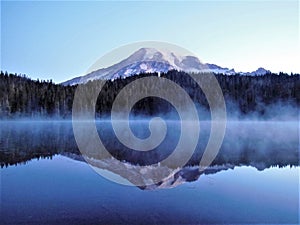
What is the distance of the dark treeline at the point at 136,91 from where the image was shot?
75.3 meters

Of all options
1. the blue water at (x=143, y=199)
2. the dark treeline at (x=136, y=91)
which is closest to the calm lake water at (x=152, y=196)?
the blue water at (x=143, y=199)

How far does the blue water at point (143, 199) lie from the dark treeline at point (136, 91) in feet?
221

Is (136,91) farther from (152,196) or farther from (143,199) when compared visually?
(143,199)

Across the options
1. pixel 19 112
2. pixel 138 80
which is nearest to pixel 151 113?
pixel 138 80

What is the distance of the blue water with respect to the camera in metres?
6.77

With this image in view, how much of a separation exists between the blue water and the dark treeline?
67.4m

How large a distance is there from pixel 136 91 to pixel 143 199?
272ft

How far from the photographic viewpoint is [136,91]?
297 feet

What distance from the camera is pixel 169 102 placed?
292ft

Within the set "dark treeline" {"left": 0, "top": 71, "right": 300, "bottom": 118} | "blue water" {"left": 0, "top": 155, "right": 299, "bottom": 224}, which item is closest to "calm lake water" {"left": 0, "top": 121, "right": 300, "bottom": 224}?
"blue water" {"left": 0, "top": 155, "right": 299, "bottom": 224}

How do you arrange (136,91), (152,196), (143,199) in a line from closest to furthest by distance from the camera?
(143,199) → (152,196) → (136,91)

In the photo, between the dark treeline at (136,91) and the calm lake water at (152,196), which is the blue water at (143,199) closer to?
the calm lake water at (152,196)

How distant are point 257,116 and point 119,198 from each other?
3147 inches

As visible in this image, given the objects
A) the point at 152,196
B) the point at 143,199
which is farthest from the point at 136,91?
the point at 143,199
